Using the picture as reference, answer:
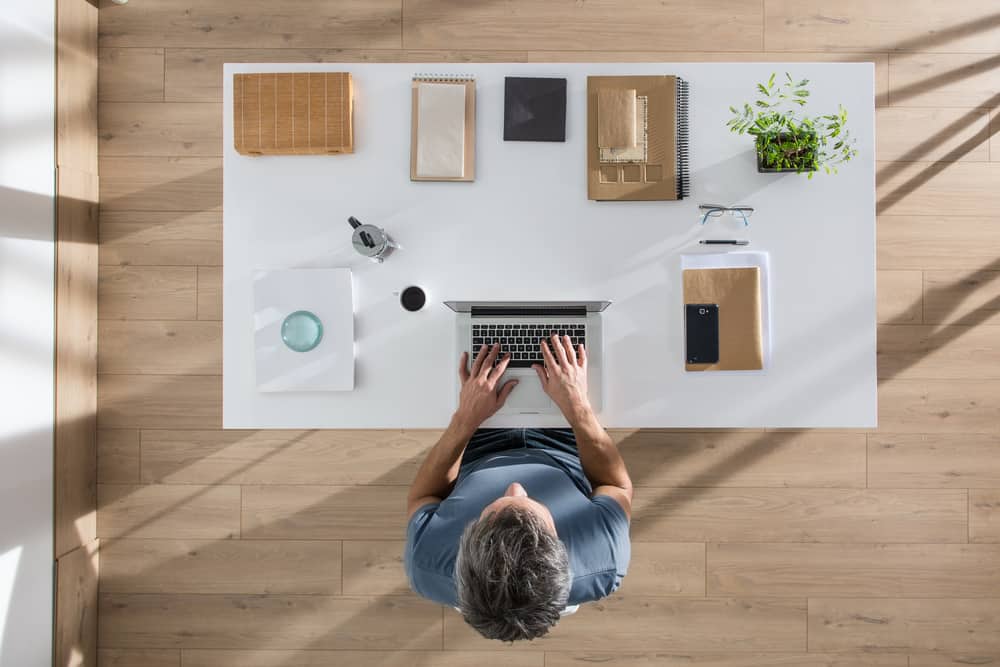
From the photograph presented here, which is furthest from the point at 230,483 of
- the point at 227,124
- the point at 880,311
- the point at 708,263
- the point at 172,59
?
the point at 880,311

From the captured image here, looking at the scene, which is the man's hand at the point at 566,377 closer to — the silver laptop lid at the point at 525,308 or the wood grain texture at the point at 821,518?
the silver laptop lid at the point at 525,308

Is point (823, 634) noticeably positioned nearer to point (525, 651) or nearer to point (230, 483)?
point (525, 651)

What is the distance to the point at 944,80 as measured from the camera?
199 centimetres

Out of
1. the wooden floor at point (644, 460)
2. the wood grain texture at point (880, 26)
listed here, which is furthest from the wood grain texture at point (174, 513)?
the wood grain texture at point (880, 26)

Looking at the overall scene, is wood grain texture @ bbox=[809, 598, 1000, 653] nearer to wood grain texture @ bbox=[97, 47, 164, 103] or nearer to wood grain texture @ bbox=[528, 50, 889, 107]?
wood grain texture @ bbox=[528, 50, 889, 107]

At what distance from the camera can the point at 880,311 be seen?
6.53ft

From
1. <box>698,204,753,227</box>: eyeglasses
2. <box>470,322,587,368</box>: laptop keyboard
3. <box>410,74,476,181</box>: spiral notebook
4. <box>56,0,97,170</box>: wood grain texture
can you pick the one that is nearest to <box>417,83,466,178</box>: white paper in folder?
<box>410,74,476,181</box>: spiral notebook

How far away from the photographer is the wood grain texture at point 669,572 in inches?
78.0

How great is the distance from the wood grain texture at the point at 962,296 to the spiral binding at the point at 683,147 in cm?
119

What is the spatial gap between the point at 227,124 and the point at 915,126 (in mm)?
2190

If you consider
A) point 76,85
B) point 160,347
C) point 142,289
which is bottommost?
point 160,347

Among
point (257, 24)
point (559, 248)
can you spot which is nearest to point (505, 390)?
point (559, 248)

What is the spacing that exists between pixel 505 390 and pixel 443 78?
76cm

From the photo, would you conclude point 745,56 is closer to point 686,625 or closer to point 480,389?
point 480,389
